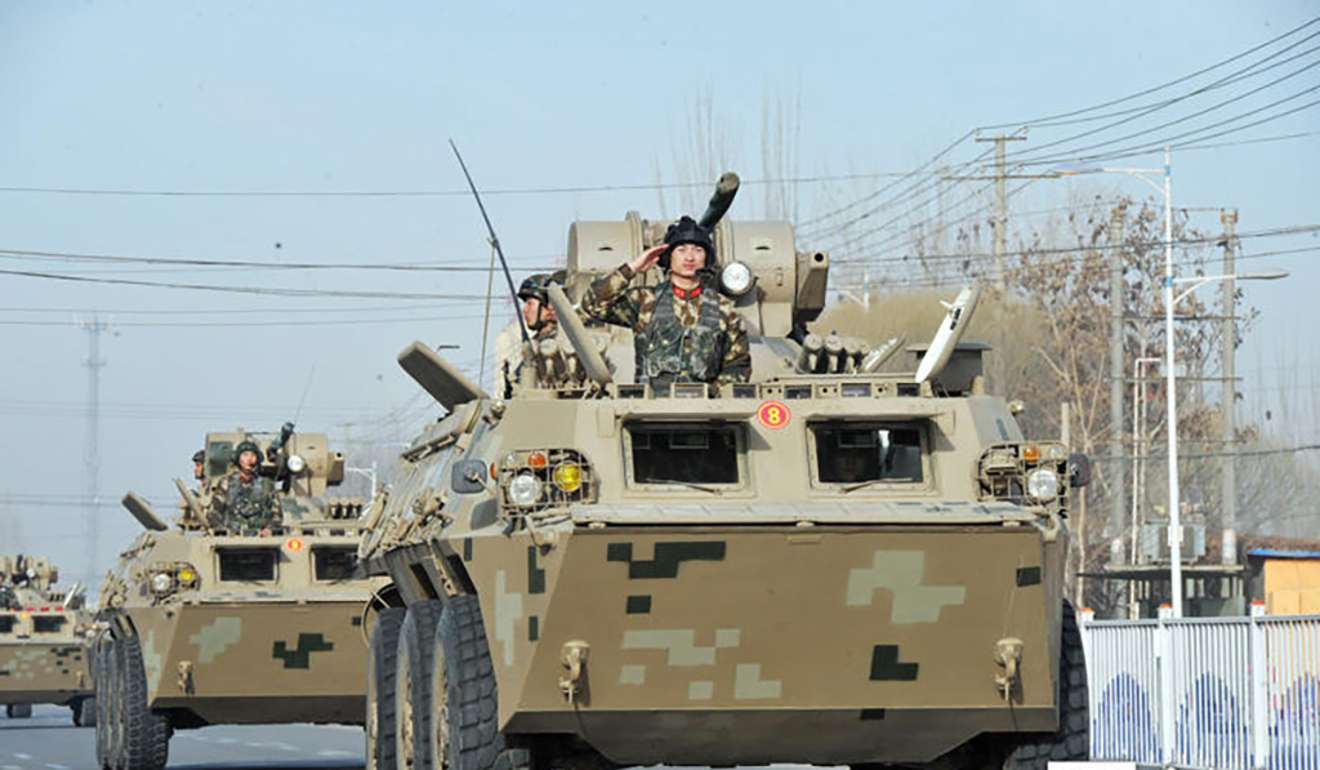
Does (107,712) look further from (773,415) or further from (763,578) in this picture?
(763,578)

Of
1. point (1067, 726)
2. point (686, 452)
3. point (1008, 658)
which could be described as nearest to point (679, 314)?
point (686, 452)

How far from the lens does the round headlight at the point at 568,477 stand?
466 inches

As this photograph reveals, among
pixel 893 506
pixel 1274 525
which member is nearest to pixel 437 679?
pixel 893 506

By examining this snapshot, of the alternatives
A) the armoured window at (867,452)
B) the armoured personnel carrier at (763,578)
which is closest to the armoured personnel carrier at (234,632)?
the armoured personnel carrier at (763,578)

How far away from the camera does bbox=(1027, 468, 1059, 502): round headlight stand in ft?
38.7

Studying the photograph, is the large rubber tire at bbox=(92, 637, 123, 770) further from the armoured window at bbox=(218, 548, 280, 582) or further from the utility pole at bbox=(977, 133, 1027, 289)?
the utility pole at bbox=(977, 133, 1027, 289)

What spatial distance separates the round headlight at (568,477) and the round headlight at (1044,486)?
6.60ft

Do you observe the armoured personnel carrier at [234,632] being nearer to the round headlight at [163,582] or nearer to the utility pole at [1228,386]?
the round headlight at [163,582]

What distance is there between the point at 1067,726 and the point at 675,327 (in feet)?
8.96

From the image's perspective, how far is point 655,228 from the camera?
1611cm

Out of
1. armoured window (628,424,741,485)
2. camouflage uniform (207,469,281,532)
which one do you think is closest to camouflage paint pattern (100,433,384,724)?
camouflage uniform (207,469,281,532)

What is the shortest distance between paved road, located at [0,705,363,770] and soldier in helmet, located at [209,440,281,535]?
92.5 inches

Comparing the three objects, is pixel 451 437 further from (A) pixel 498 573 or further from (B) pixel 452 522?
(A) pixel 498 573

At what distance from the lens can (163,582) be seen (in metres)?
21.3
